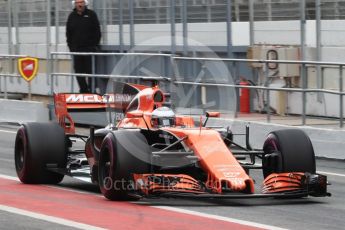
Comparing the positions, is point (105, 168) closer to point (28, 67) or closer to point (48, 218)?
point (48, 218)

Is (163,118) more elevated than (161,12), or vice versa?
(161,12)

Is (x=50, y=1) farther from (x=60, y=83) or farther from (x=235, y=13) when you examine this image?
(x=235, y=13)

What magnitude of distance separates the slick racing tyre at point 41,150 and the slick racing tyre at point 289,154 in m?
2.56

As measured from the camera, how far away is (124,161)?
1208 centimetres

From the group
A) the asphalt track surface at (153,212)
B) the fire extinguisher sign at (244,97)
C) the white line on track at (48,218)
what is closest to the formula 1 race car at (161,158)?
the asphalt track surface at (153,212)

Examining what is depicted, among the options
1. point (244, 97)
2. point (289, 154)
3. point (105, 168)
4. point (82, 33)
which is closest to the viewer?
point (105, 168)

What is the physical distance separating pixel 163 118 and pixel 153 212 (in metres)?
1.63

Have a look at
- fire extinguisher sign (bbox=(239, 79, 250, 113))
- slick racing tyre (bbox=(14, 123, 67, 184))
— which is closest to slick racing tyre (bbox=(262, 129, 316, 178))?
slick racing tyre (bbox=(14, 123, 67, 184))

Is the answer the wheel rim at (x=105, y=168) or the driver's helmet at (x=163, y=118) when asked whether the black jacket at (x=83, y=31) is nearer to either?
the driver's helmet at (x=163, y=118)

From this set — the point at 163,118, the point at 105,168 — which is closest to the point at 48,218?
the point at 105,168

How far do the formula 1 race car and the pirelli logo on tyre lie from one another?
42.7ft

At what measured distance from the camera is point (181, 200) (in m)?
12.7

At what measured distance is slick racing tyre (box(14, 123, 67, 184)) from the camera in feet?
45.8

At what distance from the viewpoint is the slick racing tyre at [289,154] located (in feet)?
41.9
